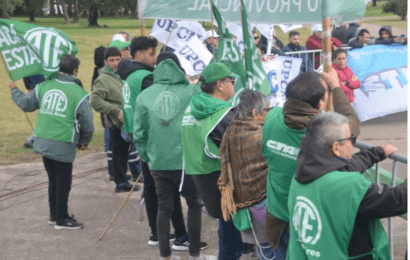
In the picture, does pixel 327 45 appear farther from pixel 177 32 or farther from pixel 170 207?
pixel 177 32

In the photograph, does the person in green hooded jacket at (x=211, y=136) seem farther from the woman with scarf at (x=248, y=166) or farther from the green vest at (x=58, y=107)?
the green vest at (x=58, y=107)

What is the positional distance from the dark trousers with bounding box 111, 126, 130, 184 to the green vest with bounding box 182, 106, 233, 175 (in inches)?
118

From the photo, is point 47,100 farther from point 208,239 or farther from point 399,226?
point 399,226

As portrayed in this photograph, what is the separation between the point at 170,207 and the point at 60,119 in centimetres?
173

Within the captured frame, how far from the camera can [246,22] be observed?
4125 mm

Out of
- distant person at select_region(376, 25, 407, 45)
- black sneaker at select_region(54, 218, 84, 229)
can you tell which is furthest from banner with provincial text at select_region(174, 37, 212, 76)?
distant person at select_region(376, 25, 407, 45)

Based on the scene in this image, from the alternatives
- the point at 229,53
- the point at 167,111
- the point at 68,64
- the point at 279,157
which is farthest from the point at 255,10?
the point at 279,157

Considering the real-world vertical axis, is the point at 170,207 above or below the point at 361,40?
below

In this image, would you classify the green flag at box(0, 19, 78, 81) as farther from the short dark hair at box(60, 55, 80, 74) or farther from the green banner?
the green banner

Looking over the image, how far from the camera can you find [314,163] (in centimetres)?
253

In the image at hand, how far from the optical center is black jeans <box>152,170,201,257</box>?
4.74 m

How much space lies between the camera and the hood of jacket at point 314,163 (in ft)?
8.18

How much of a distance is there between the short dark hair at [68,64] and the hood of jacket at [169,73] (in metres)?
1.43

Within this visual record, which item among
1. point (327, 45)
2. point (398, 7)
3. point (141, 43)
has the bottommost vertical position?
point (398, 7)
